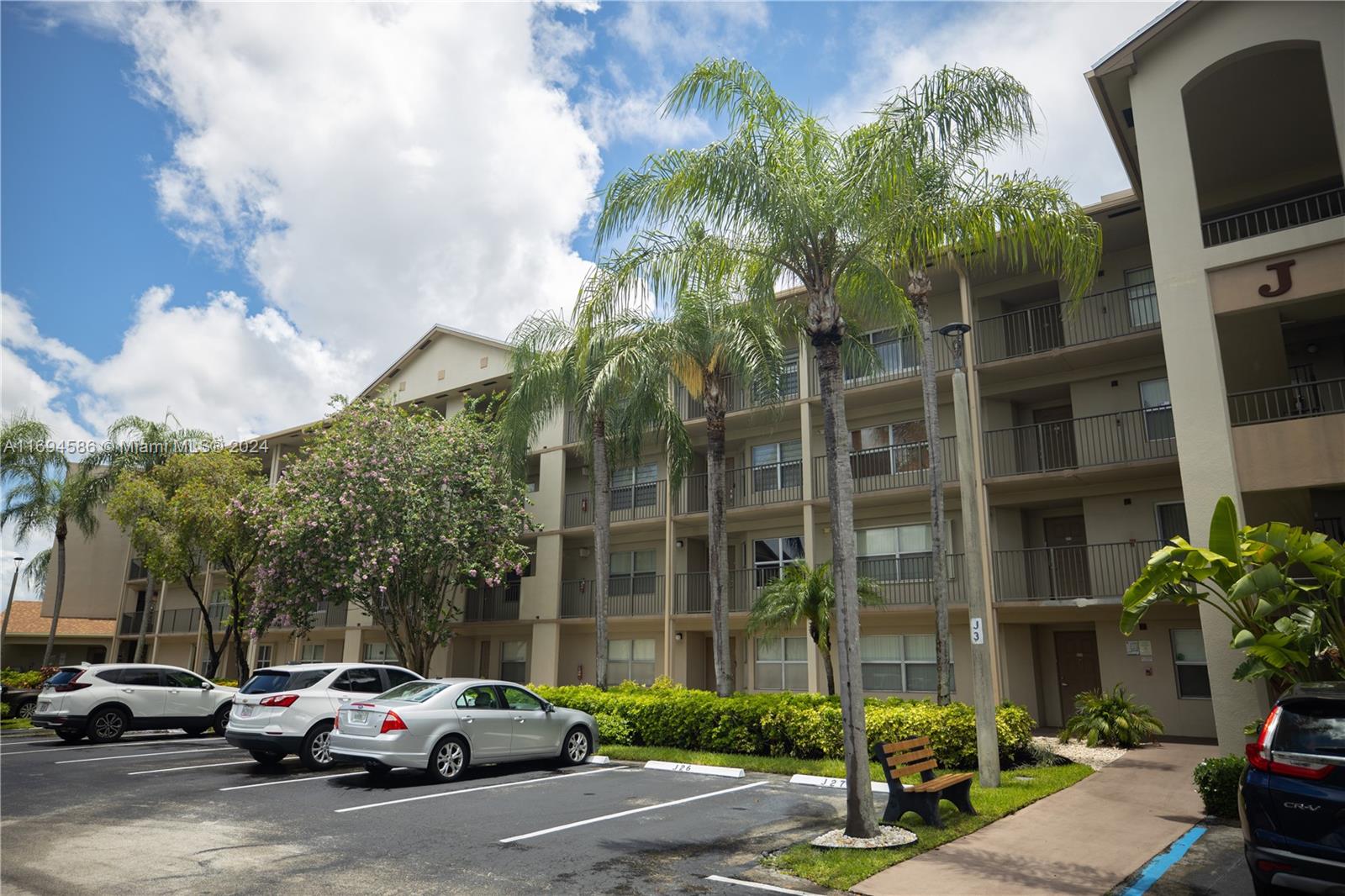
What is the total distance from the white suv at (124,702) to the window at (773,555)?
45.5 ft

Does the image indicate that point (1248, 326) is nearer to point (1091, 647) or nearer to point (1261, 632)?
point (1261, 632)

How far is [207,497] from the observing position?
26297mm

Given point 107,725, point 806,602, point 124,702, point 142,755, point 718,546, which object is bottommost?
point 142,755

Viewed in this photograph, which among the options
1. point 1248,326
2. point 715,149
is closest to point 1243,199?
point 1248,326

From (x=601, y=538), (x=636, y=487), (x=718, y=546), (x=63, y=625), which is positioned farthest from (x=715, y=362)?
(x=63, y=625)

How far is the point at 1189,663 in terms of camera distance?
18328mm

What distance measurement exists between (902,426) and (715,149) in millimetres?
13897

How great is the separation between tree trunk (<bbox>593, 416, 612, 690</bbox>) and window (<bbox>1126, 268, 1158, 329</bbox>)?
12.8 meters

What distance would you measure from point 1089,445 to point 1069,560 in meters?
2.70

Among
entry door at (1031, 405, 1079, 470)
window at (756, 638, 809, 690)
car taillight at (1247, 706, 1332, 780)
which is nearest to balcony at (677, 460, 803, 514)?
window at (756, 638, 809, 690)

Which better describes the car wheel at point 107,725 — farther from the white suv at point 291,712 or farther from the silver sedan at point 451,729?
the silver sedan at point 451,729

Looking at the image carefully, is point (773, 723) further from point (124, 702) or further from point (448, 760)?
point (124, 702)

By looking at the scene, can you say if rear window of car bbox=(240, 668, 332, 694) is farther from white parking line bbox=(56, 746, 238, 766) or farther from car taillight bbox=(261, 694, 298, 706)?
white parking line bbox=(56, 746, 238, 766)

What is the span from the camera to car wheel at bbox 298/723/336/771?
45.3 ft
